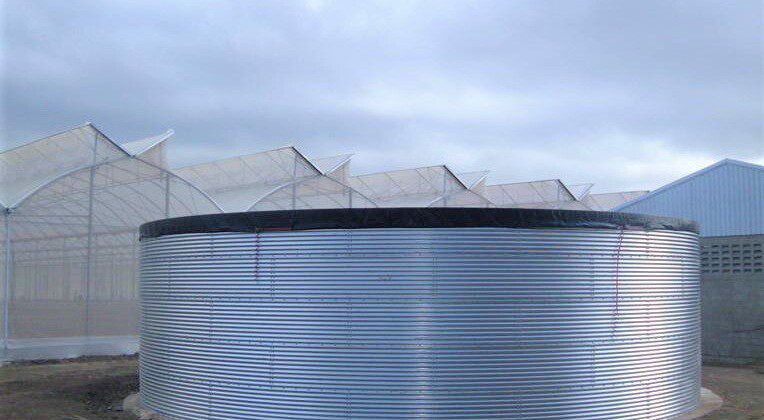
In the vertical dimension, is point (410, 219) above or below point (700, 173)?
below

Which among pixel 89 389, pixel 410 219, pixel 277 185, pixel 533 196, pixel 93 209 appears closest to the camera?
pixel 410 219

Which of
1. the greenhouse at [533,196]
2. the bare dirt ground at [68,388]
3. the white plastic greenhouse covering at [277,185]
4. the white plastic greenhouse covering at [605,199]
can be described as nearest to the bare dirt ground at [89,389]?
the bare dirt ground at [68,388]

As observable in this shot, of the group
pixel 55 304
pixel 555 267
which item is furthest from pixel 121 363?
pixel 555 267

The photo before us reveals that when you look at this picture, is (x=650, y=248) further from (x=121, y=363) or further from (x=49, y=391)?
(x=121, y=363)

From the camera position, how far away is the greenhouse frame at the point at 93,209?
76.7 ft

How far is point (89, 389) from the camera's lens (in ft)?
57.4

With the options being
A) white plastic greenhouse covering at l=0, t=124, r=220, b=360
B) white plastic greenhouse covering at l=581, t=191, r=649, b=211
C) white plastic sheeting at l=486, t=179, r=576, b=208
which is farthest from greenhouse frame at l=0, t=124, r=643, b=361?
white plastic greenhouse covering at l=581, t=191, r=649, b=211

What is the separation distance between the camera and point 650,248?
1305 cm

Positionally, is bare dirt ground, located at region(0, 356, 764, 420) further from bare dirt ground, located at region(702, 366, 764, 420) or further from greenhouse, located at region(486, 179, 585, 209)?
greenhouse, located at region(486, 179, 585, 209)

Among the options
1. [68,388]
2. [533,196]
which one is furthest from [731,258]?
[533,196]

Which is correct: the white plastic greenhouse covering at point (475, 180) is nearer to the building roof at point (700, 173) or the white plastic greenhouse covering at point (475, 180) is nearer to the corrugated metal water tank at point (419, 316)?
the building roof at point (700, 173)

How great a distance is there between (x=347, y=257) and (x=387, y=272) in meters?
0.66

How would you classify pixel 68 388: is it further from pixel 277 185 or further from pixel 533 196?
pixel 533 196

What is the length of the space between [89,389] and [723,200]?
62.4 ft
